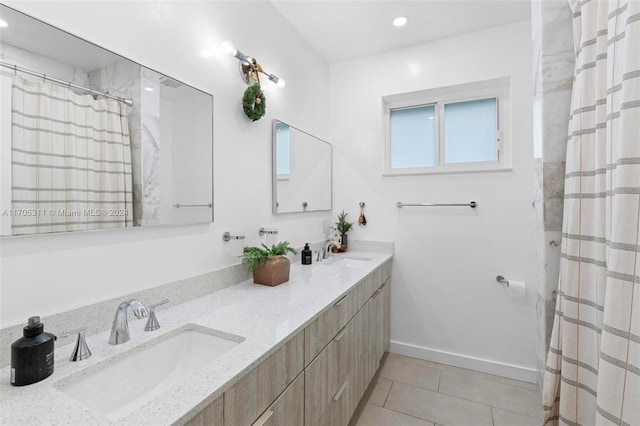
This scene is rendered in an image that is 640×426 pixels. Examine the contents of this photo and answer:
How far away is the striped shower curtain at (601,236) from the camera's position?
0.70 m

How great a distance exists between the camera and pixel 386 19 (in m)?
2.16

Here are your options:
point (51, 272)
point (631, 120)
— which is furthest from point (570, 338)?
point (51, 272)

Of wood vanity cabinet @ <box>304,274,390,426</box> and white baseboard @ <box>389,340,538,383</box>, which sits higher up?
wood vanity cabinet @ <box>304,274,390,426</box>

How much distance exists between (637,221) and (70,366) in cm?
148

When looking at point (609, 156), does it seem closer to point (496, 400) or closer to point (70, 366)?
point (70, 366)

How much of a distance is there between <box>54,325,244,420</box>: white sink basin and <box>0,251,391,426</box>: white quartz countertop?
2 cm

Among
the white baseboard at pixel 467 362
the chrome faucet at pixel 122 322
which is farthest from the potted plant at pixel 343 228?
the chrome faucet at pixel 122 322

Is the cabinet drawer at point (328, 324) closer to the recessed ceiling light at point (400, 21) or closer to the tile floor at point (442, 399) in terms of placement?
the tile floor at point (442, 399)

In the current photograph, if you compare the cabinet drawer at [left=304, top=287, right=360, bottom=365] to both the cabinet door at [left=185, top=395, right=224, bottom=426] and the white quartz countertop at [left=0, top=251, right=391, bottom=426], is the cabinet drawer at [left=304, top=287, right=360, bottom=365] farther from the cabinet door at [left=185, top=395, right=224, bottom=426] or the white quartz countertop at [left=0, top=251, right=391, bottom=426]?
the cabinet door at [left=185, top=395, right=224, bottom=426]

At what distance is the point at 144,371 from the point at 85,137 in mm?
788

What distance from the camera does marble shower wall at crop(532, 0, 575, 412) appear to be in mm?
1129

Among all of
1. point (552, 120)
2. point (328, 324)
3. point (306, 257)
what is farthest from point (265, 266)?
point (552, 120)

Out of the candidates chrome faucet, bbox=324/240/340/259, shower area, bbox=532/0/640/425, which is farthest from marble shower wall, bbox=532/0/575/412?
chrome faucet, bbox=324/240/340/259

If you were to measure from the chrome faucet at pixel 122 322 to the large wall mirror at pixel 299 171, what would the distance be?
3.71 feet
